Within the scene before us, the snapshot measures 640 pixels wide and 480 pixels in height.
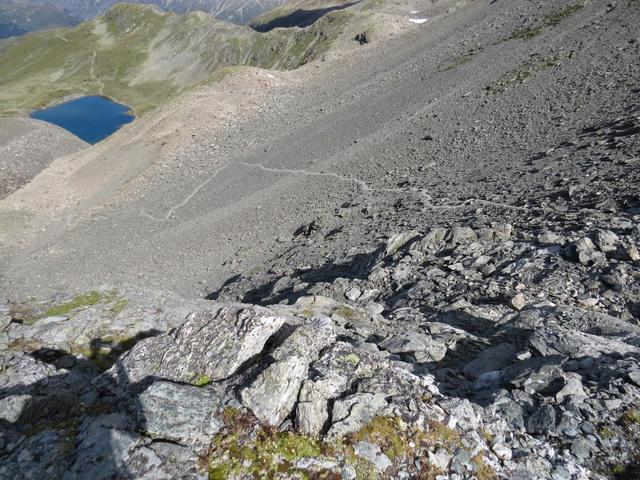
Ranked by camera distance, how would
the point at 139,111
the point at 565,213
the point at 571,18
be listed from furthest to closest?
the point at 139,111 → the point at 571,18 → the point at 565,213

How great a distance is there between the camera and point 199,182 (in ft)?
114

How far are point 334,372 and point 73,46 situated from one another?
23881 cm

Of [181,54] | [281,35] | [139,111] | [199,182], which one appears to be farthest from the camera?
[181,54]

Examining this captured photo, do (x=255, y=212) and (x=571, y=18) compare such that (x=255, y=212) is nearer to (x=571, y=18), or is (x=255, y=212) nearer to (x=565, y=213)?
(x=565, y=213)

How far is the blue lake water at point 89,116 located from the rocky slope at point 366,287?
64.1 meters

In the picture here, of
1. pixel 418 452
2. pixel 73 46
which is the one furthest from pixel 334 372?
pixel 73 46

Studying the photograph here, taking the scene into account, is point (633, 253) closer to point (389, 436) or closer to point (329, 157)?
point (389, 436)

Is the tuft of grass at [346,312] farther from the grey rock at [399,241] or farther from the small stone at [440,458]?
the small stone at [440,458]

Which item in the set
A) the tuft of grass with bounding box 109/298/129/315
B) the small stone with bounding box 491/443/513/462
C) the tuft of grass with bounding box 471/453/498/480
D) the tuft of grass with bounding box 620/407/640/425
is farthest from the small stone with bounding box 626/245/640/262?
the tuft of grass with bounding box 109/298/129/315

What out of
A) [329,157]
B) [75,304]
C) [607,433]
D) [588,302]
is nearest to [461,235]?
[588,302]

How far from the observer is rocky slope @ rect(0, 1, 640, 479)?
6.00 metres

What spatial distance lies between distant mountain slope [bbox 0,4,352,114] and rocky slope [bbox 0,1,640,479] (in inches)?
3701

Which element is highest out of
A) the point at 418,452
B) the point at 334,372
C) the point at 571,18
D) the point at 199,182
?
the point at 334,372

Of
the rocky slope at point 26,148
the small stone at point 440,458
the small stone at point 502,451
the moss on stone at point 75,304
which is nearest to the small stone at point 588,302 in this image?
the small stone at point 502,451
